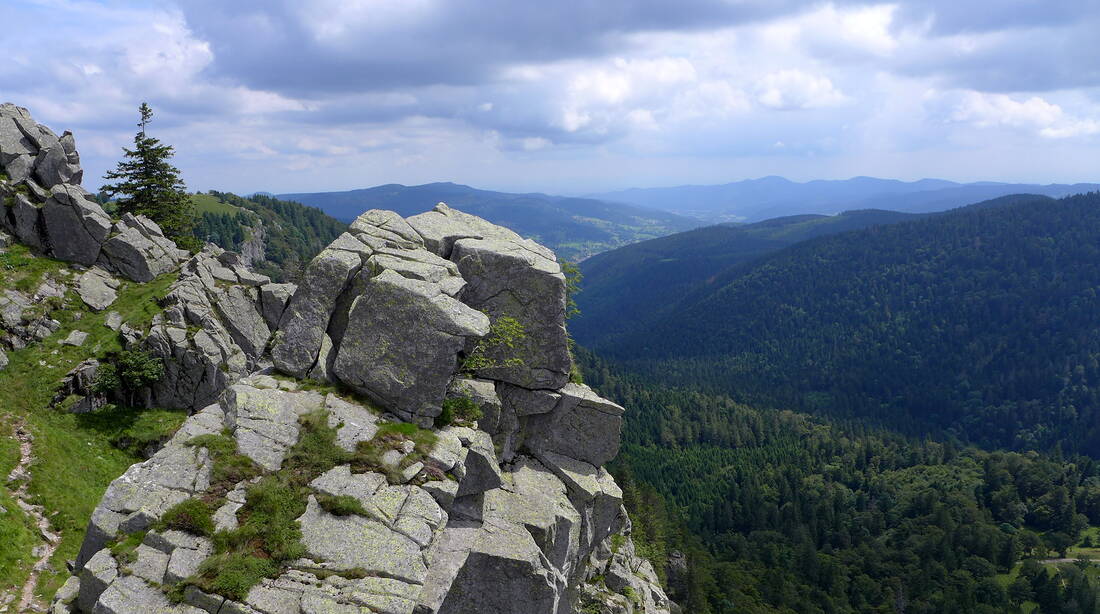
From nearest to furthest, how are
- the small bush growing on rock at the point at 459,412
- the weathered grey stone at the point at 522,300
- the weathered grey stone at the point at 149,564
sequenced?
the weathered grey stone at the point at 149,564
the small bush growing on rock at the point at 459,412
the weathered grey stone at the point at 522,300

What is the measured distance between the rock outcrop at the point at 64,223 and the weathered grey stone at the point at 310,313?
111ft

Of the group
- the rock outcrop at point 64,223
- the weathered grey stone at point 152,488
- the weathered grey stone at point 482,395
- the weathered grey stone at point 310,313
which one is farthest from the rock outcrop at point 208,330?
the weathered grey stone at point 152,488

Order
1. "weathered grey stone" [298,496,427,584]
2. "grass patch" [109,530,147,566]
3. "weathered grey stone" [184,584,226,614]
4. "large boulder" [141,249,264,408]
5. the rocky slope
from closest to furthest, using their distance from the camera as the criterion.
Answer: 1. "weathered grey stone" [184,584,226,614]
2. "grass patch" [109,530,147,566]
3. the rocky slope
4. "weathered grey stone" [298,496,427,584]
5. "large boulder" [141,249,264,408]

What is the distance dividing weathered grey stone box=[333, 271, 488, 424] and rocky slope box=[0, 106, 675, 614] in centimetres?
7

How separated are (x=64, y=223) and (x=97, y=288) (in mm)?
7930

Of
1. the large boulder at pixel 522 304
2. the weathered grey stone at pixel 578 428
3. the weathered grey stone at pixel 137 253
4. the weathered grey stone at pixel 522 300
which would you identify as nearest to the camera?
the large boulder at pixel 522 304

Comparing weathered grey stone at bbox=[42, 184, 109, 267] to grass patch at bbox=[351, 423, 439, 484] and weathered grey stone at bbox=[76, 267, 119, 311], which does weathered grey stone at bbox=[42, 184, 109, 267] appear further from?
grass patch at bbox=[351, 423, 439, 484]

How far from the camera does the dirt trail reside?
74.1 ft

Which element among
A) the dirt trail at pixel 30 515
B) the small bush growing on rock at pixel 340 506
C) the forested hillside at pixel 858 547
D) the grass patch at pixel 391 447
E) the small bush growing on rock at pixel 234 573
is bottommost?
the forested hillside at pixel 858 547

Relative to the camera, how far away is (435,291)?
83.2 feet

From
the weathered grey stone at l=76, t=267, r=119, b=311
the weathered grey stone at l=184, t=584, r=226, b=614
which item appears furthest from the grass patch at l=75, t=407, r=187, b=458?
the weathered grey stone at l=184, t=584, r=226, b=614

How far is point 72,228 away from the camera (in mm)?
48812

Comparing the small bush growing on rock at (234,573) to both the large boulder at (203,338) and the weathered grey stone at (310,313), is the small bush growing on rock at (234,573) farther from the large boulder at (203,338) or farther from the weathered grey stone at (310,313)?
the large boulder at (203,338)

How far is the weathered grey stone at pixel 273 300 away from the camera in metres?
45.7
